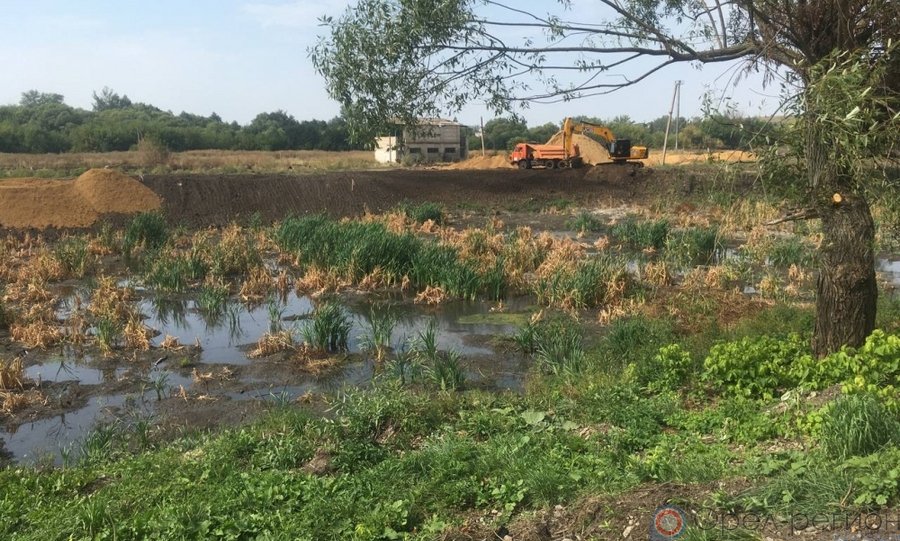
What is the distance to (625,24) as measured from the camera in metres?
8.23

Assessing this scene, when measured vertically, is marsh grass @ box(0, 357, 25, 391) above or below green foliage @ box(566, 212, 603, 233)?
below

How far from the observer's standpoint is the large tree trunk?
700cm

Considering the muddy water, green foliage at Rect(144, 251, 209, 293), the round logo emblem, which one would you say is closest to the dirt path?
green foliage at Rect(144, 251, 209, 293)

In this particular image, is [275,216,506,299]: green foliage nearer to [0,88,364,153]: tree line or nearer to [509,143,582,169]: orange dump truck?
[509,143,582,169]: orange dump truck

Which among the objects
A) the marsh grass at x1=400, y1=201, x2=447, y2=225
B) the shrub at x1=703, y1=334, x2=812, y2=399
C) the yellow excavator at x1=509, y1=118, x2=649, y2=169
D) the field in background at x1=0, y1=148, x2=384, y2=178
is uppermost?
the yellow excavator at x1=509, y1=118, x2=649, y2=169

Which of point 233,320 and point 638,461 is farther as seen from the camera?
point 233,320

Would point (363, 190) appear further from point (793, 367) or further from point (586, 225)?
point (793, 367)

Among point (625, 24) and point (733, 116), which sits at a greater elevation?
point (625, 24)

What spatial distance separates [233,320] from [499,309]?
14.1ft

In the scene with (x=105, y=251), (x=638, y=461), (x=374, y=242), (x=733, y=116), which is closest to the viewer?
(x=638, y=461)

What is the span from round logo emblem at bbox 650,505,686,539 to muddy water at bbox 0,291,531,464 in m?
4.68

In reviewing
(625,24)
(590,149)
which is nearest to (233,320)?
(625,24)

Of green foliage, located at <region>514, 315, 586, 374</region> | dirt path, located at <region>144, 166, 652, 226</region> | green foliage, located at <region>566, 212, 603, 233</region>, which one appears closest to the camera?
green foliage, located at <region>514, 315, 586, 374</region>

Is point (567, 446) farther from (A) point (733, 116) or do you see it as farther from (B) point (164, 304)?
(B) point (164, 304)
